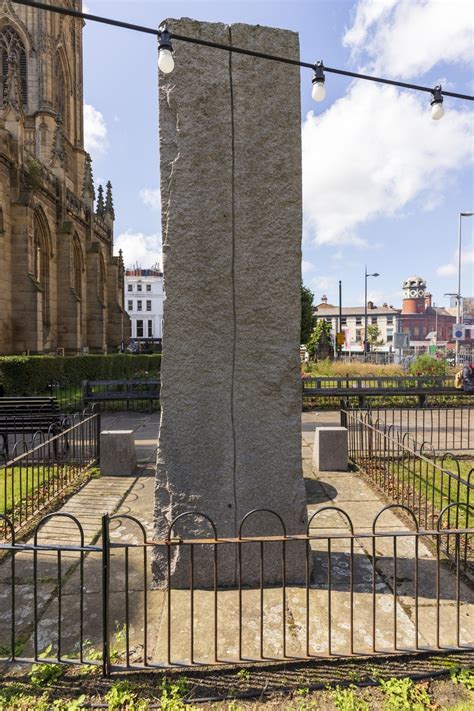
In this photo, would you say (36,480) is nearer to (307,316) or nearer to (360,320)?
(307,316)

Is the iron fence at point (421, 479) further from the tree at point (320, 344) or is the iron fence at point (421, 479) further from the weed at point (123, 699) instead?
the tree at point (320, 344)

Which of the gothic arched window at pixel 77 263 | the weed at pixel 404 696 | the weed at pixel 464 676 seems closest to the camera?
the weed at pixel 404 696

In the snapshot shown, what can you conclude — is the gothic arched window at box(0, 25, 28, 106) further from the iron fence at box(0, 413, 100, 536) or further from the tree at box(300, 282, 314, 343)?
the iron fence at box(0, 413, 100, 536)

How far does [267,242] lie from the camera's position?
3512 mm

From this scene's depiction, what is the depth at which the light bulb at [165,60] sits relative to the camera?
3075mm

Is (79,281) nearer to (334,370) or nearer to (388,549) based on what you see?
(334,370)

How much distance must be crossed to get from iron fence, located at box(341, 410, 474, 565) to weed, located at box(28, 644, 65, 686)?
3.25 metres

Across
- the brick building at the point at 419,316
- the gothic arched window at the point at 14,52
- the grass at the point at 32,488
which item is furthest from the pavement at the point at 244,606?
the brick building at the point at 419,316

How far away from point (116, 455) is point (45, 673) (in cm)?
409

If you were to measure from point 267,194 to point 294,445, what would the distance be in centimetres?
215

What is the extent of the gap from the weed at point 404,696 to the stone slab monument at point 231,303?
1.13 meters

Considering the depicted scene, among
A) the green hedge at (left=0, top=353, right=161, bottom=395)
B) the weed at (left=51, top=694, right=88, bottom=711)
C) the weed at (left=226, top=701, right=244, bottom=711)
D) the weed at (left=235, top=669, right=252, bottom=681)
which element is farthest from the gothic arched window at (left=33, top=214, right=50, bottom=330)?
the weed at (left=226, top=701, right=244, bottom=711)

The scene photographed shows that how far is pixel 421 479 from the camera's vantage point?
613 cm

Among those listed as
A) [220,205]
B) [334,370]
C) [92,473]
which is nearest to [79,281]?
[334,370]
